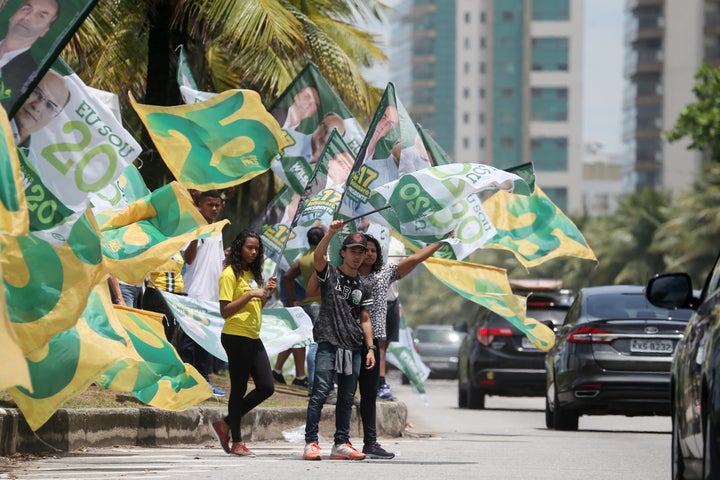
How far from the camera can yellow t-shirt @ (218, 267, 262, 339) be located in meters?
11.5

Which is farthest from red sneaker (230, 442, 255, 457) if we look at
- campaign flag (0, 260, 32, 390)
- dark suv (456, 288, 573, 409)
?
dark suv (456, 288, 573, 409)

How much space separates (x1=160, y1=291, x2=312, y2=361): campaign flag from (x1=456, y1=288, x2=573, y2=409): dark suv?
7.50m

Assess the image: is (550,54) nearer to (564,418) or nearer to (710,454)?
(564,418)

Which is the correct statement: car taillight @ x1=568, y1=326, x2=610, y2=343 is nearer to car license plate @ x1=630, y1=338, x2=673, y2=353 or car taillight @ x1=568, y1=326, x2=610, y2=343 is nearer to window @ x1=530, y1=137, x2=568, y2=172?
car license plate @ x1=630, y1=338, x2=673, y2=353

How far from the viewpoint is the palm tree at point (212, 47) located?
17328 mm

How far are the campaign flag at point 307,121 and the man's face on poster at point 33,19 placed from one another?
23.8 feet

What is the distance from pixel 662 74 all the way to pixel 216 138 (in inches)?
4445

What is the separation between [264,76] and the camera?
63.9 feet

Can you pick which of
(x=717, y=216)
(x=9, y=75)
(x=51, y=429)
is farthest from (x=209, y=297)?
(x=717, y=216)

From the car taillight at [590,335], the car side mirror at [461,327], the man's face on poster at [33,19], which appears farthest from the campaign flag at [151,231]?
the car side mirror at [461,327]

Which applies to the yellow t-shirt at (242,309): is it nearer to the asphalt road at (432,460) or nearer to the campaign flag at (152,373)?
the campaign flag at (152,373)

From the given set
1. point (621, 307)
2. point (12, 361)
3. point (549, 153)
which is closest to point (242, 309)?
point (12, 361)

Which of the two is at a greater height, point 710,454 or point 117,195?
point 117,195

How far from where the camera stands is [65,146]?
9312 mm
